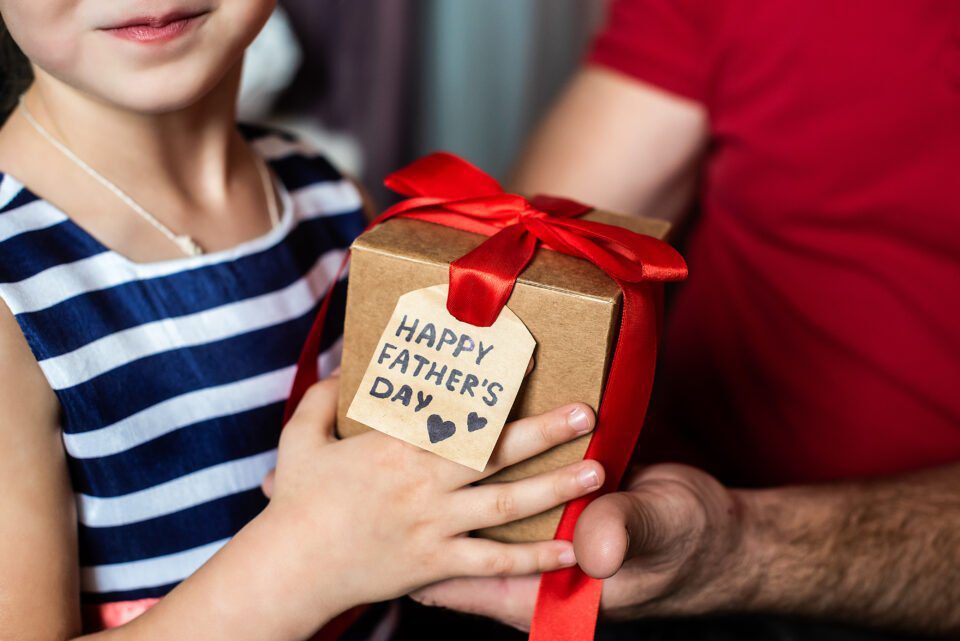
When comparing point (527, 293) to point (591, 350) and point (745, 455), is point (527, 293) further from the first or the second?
point (745, 455)

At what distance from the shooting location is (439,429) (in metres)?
0.65

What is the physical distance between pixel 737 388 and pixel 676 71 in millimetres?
422

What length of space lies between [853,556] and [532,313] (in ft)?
1.67

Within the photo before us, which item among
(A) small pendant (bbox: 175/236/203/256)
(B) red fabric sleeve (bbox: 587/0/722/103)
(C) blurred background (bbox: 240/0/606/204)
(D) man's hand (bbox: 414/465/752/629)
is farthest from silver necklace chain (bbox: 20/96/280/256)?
(C) blurred background (bbox: 240/0/606/204)

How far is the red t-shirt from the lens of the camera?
40.3 inches

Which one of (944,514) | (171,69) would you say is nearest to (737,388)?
(944,514)

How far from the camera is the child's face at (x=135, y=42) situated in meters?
0.67

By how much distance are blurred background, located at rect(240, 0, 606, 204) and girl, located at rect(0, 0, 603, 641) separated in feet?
2.65

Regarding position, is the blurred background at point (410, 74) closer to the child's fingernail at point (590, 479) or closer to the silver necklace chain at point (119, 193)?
the silver necklace chain at point (119, 193)

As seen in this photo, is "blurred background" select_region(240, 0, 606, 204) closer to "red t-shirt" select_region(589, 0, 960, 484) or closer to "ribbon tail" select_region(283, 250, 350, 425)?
"red t-shirt" select_region(589, 0, 960, 484)

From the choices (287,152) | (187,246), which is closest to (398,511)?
(187,246)

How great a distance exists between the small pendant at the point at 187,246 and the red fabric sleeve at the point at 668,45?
68 centimetres

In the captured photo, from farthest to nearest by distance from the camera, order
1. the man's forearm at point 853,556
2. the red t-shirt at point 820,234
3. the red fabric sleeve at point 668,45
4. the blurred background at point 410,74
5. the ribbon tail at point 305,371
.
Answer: the blurred background at point 410,74
the red fabric sleeve at point 668,45
the red t-shirt at point 820,234
the man's forearm at point 853,556
the ribbon tail at point 305,371

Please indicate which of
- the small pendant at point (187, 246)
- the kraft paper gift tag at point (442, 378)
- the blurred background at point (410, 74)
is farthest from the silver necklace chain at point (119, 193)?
the blurred background at point (410, 74)
